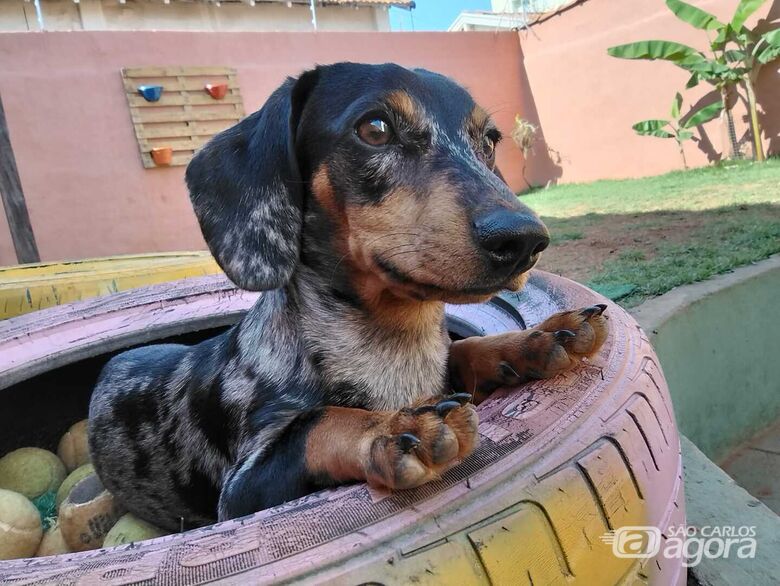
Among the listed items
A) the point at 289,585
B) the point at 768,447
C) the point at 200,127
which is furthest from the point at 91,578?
the point at 200,127

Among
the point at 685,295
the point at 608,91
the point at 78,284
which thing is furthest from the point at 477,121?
the point at 608,91

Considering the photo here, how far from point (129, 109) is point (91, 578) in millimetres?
10372

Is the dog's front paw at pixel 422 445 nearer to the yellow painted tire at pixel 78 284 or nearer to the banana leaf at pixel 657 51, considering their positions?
the yellow painted tire at pixel 78 284

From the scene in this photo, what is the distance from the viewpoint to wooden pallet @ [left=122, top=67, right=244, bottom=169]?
1007cm

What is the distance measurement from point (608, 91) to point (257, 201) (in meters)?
12.5

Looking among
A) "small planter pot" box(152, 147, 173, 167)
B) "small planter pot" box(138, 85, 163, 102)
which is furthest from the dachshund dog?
"small planter pot" box(138, 85, 163, 102)

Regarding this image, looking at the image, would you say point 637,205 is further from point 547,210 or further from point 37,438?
point 37,438

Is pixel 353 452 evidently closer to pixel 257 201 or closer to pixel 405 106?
pixel 257 201

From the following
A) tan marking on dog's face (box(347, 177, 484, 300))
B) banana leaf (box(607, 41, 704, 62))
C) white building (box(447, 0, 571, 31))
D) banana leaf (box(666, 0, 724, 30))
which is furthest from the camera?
white building (box(447, 0, 571, 31))

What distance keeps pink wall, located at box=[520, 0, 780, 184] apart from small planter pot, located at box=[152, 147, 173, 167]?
8.10m

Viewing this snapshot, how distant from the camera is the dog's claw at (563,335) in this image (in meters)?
1.54

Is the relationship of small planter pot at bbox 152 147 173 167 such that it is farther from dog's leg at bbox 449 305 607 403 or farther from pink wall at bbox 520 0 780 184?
dog's leg at bbox 449 305 607 403

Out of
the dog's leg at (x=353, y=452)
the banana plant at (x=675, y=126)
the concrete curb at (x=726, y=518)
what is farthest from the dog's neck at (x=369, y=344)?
the banana plant at (x=675, y=126)

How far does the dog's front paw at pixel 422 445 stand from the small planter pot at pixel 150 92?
10.2 meters
